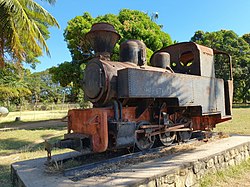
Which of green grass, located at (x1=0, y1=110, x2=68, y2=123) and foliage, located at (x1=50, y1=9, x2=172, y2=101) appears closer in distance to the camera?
foliage, located at (x1=50, y1=9, x2=172, y2=101)

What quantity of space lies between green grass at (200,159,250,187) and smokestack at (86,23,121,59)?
318cm

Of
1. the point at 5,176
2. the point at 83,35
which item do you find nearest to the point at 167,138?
the point at 5,176

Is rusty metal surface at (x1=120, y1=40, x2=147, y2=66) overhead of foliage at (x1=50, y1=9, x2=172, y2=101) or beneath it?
beneath

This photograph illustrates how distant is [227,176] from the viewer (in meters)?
4.76

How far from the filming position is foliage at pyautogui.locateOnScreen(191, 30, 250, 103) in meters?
25.5

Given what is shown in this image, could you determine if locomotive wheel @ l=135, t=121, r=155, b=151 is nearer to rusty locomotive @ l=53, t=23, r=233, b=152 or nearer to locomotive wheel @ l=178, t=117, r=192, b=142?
rusty locomotive @ l=53, t=23, r=233, b=152

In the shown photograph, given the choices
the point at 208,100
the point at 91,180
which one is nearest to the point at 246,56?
the point at 208,100

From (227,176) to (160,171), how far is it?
1.89 meters

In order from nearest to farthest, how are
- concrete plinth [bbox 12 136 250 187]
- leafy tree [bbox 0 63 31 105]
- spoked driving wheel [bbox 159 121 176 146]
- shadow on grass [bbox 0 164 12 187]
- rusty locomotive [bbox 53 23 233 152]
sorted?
concrete plinth [bbox 12 136 250 187] < rusty locomotive [bbox 53 23 233 152] < shadow on grass [bbox 0 164 12 187] < spoked driving wheel [bbox 159 121 176 146] < leafy tree [bbox 0 63 31 105]

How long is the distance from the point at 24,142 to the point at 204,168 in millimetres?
7027

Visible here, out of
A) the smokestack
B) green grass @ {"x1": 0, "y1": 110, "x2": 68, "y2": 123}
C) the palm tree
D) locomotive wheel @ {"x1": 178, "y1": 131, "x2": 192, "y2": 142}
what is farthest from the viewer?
green grass @ {"x1": 0, "y1": 110, "x2": 68, "y2": 123}

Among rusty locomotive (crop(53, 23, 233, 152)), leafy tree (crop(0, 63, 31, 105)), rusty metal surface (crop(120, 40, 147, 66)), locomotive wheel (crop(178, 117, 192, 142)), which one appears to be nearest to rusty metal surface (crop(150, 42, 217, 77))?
rusty locomotive (crop(53, 23, 233, 152))

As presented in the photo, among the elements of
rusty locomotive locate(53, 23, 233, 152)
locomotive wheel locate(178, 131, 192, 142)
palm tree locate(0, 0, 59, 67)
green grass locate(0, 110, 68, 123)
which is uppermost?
palm tree locate(0, 0, 59, 67)

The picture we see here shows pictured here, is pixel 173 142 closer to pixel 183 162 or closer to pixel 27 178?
pixel 183 162
